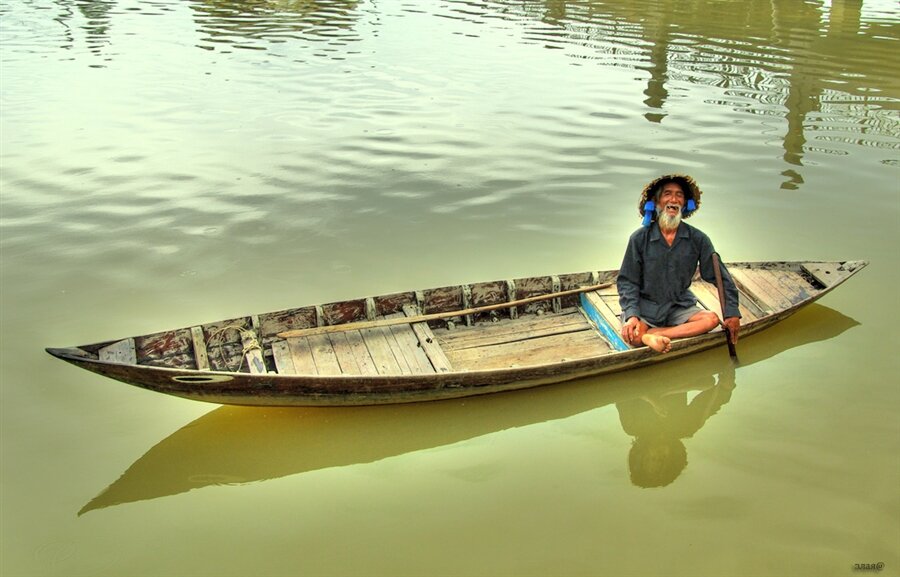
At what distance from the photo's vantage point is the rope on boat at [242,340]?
624 centimetres

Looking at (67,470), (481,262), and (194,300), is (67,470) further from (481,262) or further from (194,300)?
(481,262)

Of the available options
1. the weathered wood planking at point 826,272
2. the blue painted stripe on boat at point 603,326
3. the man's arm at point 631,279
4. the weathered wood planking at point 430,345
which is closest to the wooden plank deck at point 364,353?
the weathered wood planking at point 430,345

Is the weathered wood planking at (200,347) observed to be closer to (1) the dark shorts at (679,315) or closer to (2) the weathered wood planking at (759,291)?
(1) the dark shorts at (679,315)

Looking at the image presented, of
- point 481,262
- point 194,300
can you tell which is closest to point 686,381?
point 481,262

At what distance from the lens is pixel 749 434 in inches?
240

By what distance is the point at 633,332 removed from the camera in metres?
6.47

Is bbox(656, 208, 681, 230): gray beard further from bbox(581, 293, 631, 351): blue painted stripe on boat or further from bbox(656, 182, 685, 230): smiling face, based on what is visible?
bbox(581, 293, 631, 351): blue painted stripe on boat

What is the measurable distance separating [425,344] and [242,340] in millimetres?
1587

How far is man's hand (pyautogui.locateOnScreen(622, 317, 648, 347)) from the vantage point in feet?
21.2

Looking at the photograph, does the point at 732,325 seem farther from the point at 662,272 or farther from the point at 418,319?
the point at 418,319

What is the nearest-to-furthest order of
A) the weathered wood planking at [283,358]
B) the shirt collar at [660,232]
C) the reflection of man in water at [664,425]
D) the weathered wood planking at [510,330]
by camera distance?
the reflection of man in water at [664,425]
the weathered wood planking at [283,358]
the shirt collar at [660,232]
the weathered wood planking at [510,330]

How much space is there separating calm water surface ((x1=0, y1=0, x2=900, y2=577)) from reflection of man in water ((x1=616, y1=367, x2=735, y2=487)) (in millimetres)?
33

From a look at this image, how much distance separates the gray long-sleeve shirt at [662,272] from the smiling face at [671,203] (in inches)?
6.2

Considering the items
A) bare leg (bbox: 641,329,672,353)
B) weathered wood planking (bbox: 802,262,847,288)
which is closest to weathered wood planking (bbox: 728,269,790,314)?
weathered wood planking (bbox: 802,262,847,288)
